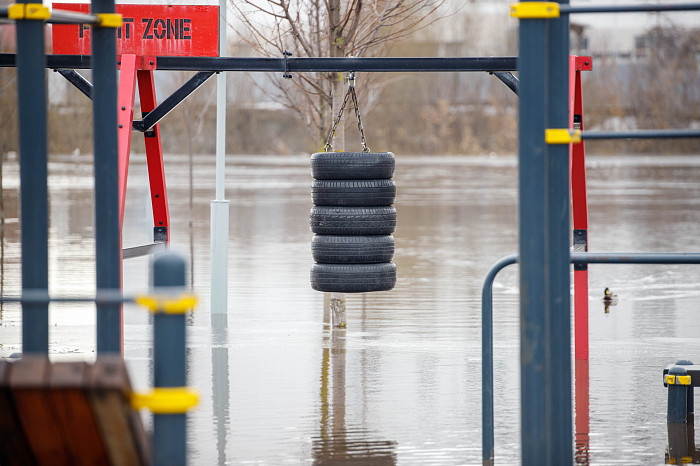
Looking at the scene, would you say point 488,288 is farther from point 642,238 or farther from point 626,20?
point 626,20

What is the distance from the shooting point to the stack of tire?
8328mm

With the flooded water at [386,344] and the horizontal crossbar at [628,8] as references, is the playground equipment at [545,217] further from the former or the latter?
the flooded water at [386,344]

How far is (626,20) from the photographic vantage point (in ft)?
244

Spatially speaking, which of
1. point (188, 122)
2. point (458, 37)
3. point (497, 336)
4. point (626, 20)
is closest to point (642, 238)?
point (188, 122)

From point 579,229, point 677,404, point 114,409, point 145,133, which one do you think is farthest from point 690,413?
point 145,133

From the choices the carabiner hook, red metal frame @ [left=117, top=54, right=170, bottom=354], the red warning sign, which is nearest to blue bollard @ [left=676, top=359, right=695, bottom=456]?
the carabiner hook

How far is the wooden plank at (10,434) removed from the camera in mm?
3357

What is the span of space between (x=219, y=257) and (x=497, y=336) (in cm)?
289

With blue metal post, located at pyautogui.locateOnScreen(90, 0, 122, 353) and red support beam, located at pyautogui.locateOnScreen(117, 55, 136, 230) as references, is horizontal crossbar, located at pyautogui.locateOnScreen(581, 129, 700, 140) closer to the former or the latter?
blue metal post, located at pyautogui.locateOnScreen(90, 0, 122, 353)

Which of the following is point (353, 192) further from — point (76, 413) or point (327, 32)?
point (76, 413)

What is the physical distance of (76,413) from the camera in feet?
10.9

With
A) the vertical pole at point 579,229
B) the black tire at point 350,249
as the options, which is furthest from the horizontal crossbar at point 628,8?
the black tire at point 350,249

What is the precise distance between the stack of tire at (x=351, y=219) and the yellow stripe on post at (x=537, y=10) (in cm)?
397

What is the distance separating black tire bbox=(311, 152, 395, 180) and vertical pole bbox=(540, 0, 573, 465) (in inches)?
148
